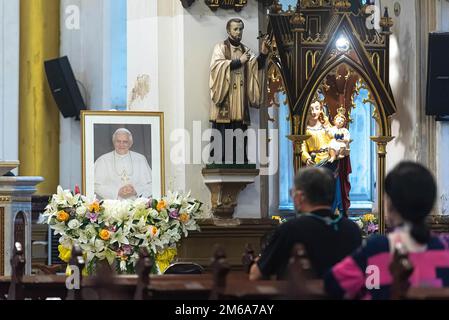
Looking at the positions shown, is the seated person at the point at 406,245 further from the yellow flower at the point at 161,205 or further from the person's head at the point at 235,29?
the person's head at the point at 235,29

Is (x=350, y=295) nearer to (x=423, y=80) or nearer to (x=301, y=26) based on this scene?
(x=301, y=26)

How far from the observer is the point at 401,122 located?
14773 mm

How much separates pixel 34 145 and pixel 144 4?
380cm

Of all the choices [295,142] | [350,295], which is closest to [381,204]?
[295,142]

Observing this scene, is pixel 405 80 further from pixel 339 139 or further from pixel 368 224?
pixel 368 224

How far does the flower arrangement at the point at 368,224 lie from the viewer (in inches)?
566

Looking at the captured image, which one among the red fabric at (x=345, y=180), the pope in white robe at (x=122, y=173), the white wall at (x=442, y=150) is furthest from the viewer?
the white wall at (x=442, y=150)

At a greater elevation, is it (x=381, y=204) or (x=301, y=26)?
(x=301, y=26)

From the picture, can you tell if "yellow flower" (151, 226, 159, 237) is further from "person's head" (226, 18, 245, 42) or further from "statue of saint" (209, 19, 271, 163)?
"person's head" (226, 18, 245, 42)

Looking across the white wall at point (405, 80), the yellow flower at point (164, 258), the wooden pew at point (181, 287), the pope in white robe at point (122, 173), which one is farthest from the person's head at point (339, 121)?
the wooden pew at point (181, 287)

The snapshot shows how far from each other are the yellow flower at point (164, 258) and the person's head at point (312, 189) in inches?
209

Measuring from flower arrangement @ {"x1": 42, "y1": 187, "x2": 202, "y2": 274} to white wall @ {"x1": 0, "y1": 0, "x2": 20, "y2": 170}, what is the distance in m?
4.63

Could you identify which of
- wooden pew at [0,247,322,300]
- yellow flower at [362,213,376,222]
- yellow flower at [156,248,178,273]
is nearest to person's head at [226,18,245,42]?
yellow flower at [156,248,178,273]

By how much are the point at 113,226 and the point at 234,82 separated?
6.79 feet
